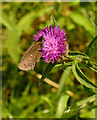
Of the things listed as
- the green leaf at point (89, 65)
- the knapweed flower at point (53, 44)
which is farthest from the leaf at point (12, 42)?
the green leaf at point (89, 65)

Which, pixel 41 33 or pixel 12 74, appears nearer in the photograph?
pixel 41 33

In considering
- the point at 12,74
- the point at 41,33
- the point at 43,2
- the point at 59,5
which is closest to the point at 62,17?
the point at 59,5

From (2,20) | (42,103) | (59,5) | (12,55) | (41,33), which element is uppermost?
(59,5)

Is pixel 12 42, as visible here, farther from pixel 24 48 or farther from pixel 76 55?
pixel 76 55

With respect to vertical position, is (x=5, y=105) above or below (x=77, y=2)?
below

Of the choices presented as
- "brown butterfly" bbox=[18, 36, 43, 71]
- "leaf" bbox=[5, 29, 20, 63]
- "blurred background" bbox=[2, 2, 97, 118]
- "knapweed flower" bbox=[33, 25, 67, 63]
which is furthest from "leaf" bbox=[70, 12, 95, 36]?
"brown butterfly" bbox=[18, 36, 43, 71]

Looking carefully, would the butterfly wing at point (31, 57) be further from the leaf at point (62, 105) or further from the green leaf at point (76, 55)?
the leaf at point (62, 105)

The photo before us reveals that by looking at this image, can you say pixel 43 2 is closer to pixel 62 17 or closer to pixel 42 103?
pixel 62 17
